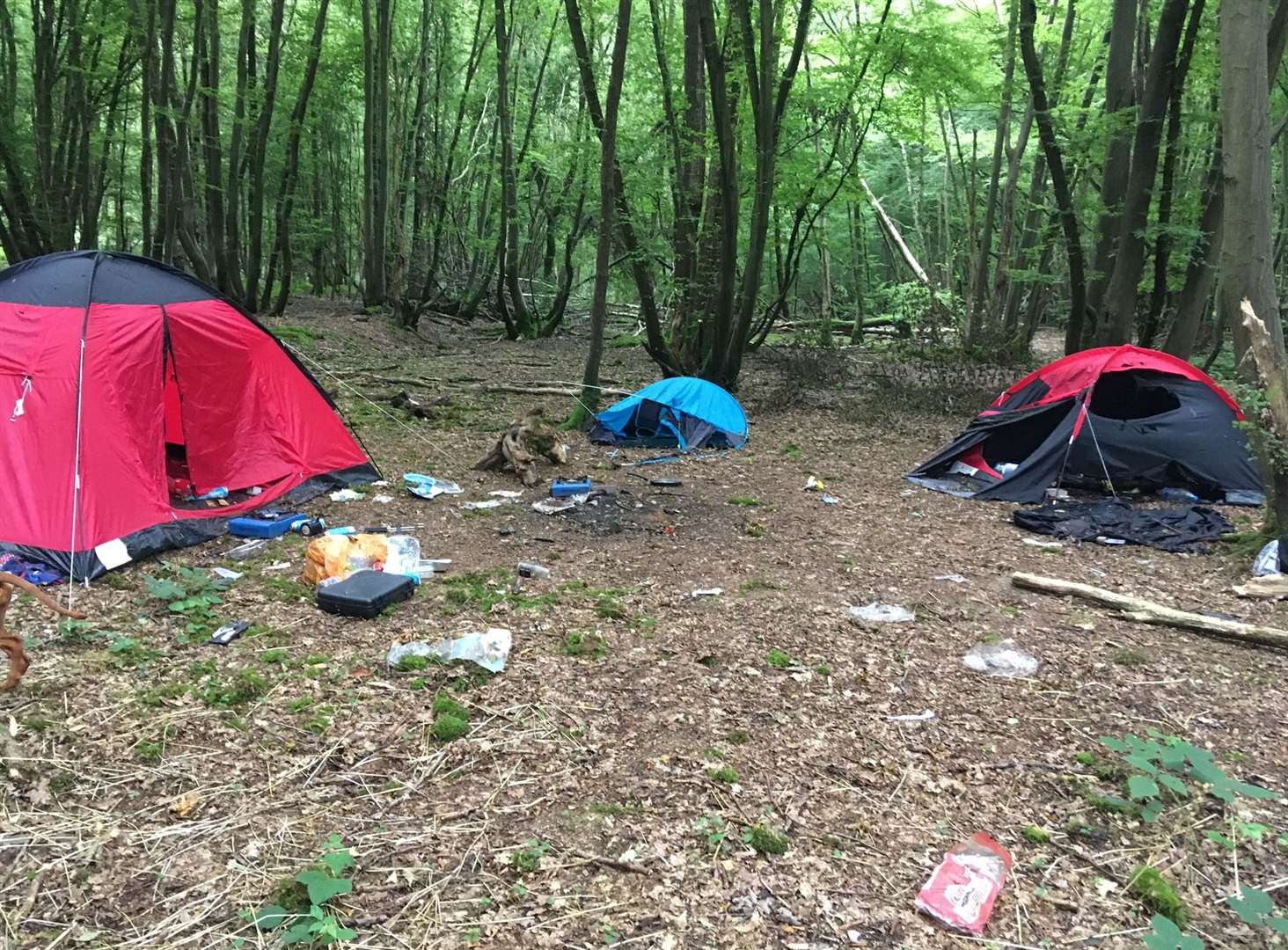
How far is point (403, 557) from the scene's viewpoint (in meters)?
4.82

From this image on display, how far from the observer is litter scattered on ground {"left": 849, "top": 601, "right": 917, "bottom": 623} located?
4.34 m

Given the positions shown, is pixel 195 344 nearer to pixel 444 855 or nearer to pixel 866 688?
pixel 444 855

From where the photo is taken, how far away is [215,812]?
104 inches

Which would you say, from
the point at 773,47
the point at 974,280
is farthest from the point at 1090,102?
the point at 773,47

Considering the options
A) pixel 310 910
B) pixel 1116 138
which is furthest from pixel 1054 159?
pixel 310 910

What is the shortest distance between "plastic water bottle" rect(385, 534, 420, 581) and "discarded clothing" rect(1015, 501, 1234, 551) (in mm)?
4694

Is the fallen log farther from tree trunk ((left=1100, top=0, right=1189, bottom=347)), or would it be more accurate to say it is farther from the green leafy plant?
tree trunk ((left=1100, top=0, right=1189, bottom=347))

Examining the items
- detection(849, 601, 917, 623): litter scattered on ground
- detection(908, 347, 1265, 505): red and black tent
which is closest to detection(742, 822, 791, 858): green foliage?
detection(849, 601, 917, 623): litter scattered on ground

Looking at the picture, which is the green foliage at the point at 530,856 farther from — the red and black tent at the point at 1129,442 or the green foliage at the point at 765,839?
the red and black tent at the point at 1129,442

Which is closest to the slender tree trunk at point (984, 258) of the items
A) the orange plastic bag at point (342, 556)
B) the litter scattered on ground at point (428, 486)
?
the litter scattered on ground at point (428, 486)

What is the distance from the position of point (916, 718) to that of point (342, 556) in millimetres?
3293

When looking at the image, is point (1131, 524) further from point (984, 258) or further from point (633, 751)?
point (984, 258)

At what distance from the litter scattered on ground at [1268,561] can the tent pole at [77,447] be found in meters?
7.07

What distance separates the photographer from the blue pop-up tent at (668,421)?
8719 mm
